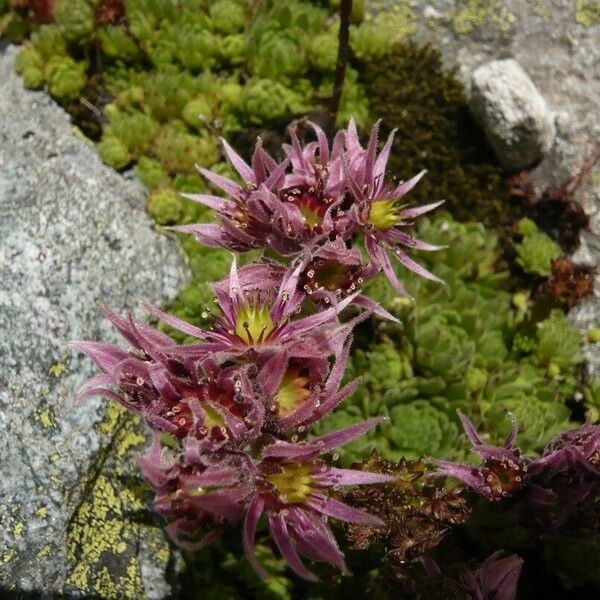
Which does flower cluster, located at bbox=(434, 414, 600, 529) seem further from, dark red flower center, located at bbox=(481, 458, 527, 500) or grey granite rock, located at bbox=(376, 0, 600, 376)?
grey granite rock, located at bbox=(376, 0, 600, 376)

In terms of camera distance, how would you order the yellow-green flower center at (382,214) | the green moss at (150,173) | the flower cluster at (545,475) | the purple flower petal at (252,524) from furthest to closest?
the green moss at (150,173), the yellow-green flower center at (382,214), the flower cluster at (545,475), the purple flower petal at (252,524)

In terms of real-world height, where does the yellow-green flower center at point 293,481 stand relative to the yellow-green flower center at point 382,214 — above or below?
below

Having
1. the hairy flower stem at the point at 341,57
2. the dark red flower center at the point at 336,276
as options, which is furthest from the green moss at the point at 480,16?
the dark red flower center at the point at 336,276

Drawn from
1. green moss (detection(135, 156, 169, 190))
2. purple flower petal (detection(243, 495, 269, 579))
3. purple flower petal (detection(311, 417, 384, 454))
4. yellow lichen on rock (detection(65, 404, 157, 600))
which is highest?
purple flower petal (detection(311, 417, 384, 454))

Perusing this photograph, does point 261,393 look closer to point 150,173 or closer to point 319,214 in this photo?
point 319,214

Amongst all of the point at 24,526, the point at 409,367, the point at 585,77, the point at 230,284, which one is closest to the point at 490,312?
the point at 409,367

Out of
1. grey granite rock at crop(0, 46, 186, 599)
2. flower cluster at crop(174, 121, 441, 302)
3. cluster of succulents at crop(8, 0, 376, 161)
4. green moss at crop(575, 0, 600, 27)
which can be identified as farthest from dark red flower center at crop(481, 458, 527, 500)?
green moss at crop(575, 0, 600, 27)

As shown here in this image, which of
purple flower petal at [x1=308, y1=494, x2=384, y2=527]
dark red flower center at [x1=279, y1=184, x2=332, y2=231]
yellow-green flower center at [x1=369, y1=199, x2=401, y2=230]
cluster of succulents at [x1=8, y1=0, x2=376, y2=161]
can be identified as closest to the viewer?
purple flower petal at [x1=308, y1=494, x2=384, y2=527]

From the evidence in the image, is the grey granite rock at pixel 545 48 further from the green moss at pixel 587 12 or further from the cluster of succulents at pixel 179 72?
the cluster of succulents at pixel 179 72
